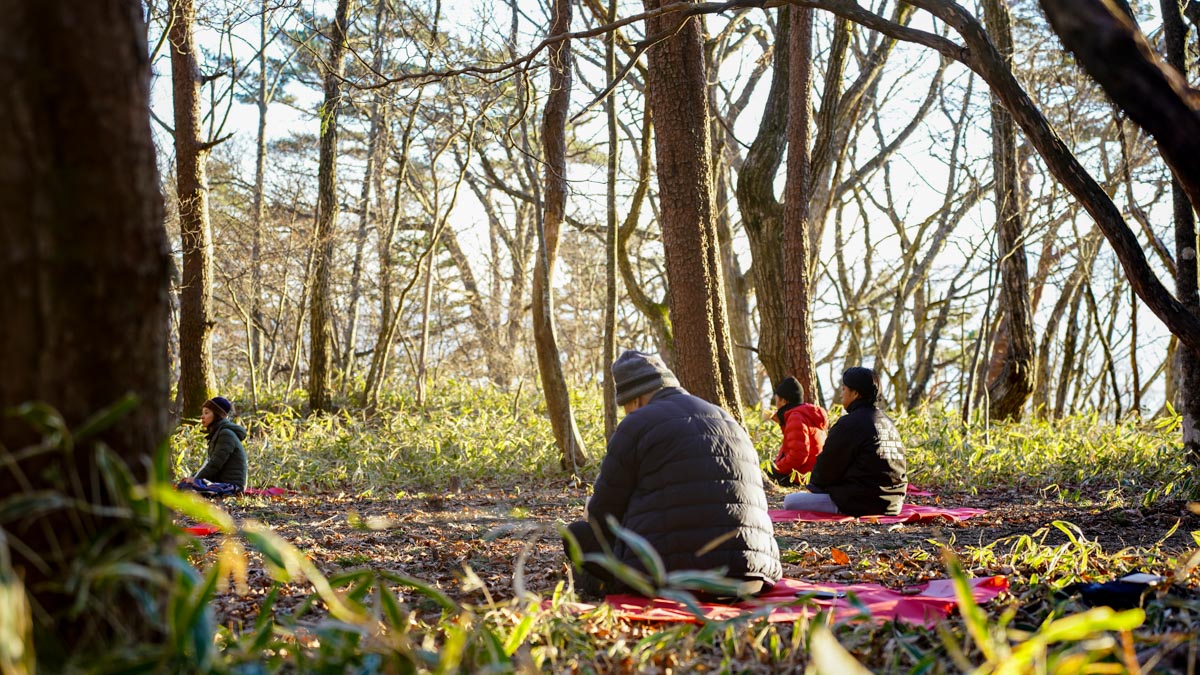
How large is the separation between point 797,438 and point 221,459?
5.06 meters

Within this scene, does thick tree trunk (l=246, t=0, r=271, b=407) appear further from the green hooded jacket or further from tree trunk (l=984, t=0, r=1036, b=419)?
tree trunk (l=984, t=0, r=1036, b=419)

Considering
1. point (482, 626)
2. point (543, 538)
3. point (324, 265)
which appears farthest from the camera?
point (324, 265)

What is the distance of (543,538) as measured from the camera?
5.82 metres

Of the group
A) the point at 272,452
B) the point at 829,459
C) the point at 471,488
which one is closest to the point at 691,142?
the point at 829,459

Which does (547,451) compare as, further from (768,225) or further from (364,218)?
(364,218)

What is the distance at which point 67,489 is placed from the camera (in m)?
1.66

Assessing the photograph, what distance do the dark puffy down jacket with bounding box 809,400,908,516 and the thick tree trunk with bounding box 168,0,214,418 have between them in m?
7.54

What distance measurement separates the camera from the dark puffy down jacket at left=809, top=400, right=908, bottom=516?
675 centimetres

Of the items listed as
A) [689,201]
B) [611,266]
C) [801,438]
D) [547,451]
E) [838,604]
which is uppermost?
[689,201]

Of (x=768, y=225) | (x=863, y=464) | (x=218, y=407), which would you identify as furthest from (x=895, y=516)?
(x=218, y=407)

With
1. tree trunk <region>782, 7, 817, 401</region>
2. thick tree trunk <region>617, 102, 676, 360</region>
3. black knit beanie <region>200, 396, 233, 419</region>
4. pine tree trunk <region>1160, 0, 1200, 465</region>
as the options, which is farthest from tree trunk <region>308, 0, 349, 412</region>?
pine tree trunk <region>1160, 0, 1200, 465</region>

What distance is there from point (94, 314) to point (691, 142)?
6303 mm

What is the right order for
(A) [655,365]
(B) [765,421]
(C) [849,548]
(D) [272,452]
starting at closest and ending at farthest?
1. (A) [655,365]
2. (C) [849,548]
3. (D) [272,452]
4. (B) [765,421]

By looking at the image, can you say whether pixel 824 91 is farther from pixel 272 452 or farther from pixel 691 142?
pixel 272 452
